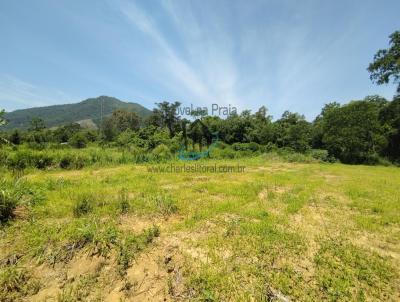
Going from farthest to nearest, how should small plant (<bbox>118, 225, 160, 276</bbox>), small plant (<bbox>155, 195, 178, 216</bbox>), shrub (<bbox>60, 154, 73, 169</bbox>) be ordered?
shrub (<bbox>60, 154, 73, 169</bbox>) → small plant (<bbox>155, 195, 178, 216</bbox>) → small plant (<bbox>118, 225, 160, 276</bbox>)

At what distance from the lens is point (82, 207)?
161 inches

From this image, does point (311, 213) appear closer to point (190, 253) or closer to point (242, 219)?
point (242, 219)

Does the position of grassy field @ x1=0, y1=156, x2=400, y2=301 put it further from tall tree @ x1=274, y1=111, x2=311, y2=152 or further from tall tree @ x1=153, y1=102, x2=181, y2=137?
tall tree @ x1=153, y1=102, x2=181, y2=137

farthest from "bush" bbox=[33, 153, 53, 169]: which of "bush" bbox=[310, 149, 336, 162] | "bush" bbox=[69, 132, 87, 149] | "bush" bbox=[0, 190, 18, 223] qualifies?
"bush" bbox=[69, 132, 87, 149]

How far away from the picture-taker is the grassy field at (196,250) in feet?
7.30

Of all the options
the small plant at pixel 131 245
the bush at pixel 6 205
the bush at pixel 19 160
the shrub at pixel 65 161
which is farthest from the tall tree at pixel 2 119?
the shrub at pixel 65 161

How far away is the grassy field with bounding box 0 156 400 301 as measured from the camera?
223cm

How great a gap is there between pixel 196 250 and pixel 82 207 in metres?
2.58

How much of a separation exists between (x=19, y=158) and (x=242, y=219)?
38.0 feet

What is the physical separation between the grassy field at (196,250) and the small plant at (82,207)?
0.06ft

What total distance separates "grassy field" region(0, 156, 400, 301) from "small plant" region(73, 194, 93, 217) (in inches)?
0.7

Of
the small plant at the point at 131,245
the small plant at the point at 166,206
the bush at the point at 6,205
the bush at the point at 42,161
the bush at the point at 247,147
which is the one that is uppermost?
the bush at the point at 247,147

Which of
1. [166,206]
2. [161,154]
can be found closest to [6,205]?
[166,206]

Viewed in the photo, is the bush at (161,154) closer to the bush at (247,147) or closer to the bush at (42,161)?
the bush at (42,161)
